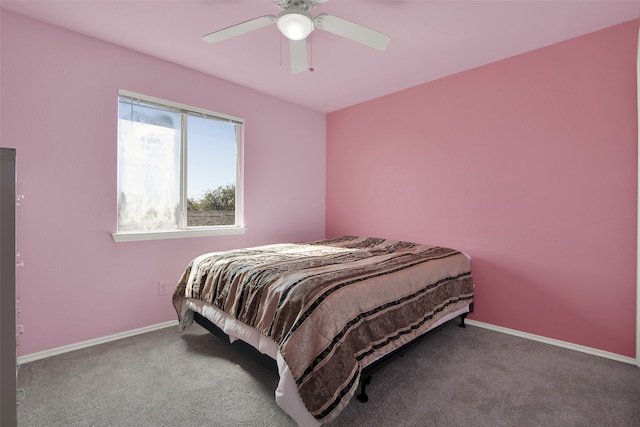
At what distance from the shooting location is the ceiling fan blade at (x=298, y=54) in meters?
1.96

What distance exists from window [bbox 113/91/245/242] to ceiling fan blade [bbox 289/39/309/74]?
1278 mm

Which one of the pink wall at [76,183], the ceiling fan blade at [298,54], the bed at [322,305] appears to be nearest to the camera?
the bed at [322,305]

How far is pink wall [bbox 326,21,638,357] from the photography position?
2174mm

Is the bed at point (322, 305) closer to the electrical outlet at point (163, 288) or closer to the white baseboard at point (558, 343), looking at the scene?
the white baseboard at point (558, 343)

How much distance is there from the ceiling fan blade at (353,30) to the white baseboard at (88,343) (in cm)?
275

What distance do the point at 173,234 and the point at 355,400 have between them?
2111 millimetres

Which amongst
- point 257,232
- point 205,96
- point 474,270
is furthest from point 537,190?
point 205,96

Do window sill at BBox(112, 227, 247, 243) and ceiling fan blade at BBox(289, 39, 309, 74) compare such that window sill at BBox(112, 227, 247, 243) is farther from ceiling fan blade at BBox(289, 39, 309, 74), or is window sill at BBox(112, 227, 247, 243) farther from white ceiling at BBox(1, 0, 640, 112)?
ceiling fan blade at BBox(289, 39, 309, 74)

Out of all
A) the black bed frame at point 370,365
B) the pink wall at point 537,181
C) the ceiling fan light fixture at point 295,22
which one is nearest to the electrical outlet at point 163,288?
the black bed frame at point 370,365

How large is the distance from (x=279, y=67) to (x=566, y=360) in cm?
333

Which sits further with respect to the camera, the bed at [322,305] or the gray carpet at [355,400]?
the gray carpet at [355,400]

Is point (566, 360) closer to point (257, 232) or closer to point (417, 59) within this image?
point (417, 59)

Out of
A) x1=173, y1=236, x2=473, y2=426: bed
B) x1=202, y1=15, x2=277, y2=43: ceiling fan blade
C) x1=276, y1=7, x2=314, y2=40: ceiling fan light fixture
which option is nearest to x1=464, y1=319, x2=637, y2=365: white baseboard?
x1=173, y1=236, x2=473, y2=426: bed

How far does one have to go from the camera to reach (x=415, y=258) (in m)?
2.45
